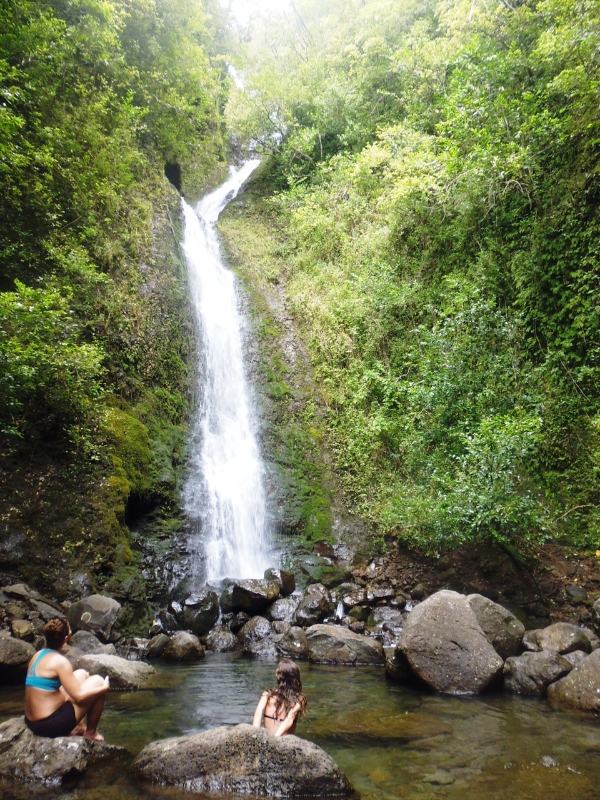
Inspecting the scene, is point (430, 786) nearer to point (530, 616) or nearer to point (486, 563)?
point (530, 616)

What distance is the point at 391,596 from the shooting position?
9.29 m

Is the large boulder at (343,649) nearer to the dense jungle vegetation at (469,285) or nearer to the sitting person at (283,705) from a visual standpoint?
the dense jungle vegetation at (469,285)

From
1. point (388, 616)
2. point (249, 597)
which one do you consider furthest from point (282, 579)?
point (388, 616)

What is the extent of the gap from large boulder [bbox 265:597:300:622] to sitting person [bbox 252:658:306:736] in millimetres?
4740

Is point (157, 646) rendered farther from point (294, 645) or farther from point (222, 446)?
point (222, 446)

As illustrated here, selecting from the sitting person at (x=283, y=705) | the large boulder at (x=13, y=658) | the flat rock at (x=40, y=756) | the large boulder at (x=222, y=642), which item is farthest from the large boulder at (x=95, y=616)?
the sitting person at (x=283, y=705)

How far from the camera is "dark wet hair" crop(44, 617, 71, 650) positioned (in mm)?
3942

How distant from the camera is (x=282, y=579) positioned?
9.56m

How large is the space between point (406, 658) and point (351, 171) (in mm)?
16258

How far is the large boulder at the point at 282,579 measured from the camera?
945 cm

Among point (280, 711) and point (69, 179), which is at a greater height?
point (69, 179)

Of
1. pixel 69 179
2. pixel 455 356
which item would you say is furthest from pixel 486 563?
pixel 69 179

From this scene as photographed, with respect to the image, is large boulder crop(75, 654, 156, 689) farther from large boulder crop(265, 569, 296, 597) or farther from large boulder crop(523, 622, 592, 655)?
large boulder crop(523, 622, 592, 655)

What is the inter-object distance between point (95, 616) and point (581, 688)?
674cm
